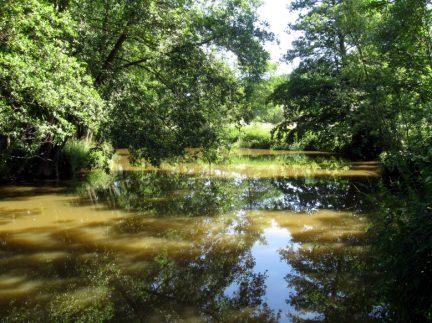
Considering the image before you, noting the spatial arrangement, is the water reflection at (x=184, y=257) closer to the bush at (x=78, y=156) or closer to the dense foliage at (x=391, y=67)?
the dense foliage at (x=391, y=67)

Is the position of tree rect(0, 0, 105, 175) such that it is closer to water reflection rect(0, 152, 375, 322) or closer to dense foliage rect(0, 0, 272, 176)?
dense foliage rect(0, 0, 272, 176)

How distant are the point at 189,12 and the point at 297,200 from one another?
704 cm

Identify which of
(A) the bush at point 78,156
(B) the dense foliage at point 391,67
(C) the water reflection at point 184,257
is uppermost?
(B) the dense foliage at point 391,67

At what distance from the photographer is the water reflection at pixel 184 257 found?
436 cm

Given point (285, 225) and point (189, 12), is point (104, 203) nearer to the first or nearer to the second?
point (285, 225)

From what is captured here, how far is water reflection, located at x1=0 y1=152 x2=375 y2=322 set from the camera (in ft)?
14.3

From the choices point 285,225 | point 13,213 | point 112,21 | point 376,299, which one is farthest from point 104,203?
point 376,299

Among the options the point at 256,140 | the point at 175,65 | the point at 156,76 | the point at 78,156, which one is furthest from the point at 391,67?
the point at 256,140

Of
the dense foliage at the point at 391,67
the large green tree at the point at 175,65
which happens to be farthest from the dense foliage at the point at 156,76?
the dense foliage at the point at 391,67

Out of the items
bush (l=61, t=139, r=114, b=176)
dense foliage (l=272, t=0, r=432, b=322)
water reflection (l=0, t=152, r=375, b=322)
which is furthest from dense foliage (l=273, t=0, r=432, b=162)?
bush (l=61, t=139, r=114, b=176)

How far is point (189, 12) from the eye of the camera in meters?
12.8

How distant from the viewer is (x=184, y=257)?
602 centimetres

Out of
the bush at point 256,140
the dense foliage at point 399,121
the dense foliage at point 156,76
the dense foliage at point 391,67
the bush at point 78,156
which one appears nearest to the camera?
the dense foliage at point 399,121

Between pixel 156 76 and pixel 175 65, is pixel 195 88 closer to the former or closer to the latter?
pixel 175 65
